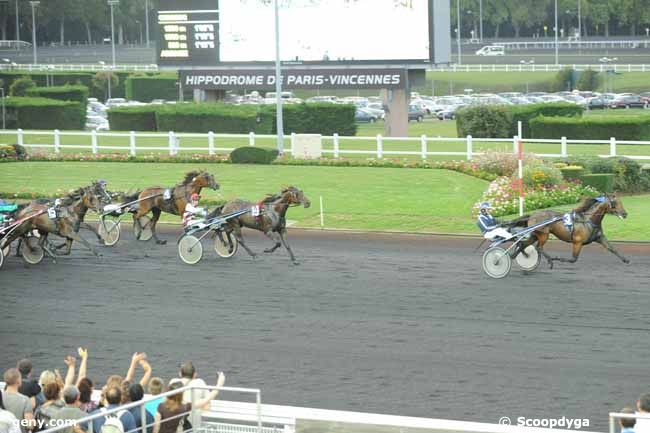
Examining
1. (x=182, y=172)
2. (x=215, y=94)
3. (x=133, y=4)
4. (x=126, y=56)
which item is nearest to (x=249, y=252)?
(x=182, y=172)

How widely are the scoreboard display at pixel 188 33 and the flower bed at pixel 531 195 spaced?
61.9ft

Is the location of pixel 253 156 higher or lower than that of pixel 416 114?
lower

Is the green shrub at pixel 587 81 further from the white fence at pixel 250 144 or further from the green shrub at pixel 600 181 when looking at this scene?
the green shrub at pixel 600 181

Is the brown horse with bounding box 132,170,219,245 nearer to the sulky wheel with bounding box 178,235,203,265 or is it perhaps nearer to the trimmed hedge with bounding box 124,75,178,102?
the sulky wheel with bounding box 178,235,203,265

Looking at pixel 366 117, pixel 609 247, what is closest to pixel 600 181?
pixel 609 247

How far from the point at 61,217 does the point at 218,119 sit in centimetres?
2386

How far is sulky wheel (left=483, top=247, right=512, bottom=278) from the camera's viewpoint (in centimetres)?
1881

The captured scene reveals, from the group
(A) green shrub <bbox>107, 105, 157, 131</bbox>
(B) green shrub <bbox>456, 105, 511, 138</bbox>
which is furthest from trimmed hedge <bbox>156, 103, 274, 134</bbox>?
(B) green shrub <bbox>456, 105, 511, 138</bbox>

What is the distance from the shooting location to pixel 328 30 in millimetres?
41938

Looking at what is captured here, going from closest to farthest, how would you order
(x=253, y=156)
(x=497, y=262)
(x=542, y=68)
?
(x=497, y=262) → (x=253, y=156) → (x=542, y=68)

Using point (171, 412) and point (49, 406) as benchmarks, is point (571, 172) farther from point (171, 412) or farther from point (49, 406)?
point (49, 406)

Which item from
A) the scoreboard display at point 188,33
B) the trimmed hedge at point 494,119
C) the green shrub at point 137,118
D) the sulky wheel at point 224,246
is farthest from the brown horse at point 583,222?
the green shrub at point 137,118

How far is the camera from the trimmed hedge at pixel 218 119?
4381 cm

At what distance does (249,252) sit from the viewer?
2084 centimetres
